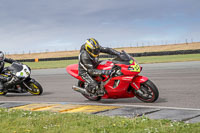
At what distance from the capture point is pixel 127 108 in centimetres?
753

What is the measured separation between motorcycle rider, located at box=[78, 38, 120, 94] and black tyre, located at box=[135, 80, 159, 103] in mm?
990

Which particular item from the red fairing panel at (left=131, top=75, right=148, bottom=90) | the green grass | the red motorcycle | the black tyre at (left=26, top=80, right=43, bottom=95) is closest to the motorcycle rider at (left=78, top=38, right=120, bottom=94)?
the red motorcycle

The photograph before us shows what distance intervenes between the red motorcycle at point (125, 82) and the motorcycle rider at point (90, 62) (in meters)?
0.16

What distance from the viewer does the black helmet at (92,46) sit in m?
8.47

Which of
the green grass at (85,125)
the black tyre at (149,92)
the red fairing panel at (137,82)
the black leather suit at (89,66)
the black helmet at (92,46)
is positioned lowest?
the green grass at (85,125)

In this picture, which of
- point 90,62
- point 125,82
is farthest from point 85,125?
point 90,62

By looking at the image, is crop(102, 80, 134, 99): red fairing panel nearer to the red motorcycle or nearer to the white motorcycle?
the red motorcycle

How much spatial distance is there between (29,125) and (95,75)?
118 inches

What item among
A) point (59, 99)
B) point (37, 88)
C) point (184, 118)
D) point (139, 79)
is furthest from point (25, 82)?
Result: point (184, 118)

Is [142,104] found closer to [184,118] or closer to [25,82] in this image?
[184,118]

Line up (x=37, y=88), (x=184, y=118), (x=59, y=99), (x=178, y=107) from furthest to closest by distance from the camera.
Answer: (x=37, y=88) < (x=59, y=99) < (x=178, y=107) < (x=184, y=118)

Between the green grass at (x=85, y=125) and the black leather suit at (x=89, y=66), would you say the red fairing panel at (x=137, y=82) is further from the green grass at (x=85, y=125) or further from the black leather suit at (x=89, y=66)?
the green grass at (x=85, y=125)

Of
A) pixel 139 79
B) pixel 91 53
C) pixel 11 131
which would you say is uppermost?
pixel 91 53

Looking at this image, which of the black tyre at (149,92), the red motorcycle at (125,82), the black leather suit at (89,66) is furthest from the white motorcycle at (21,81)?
the black tyre at (149,92)
